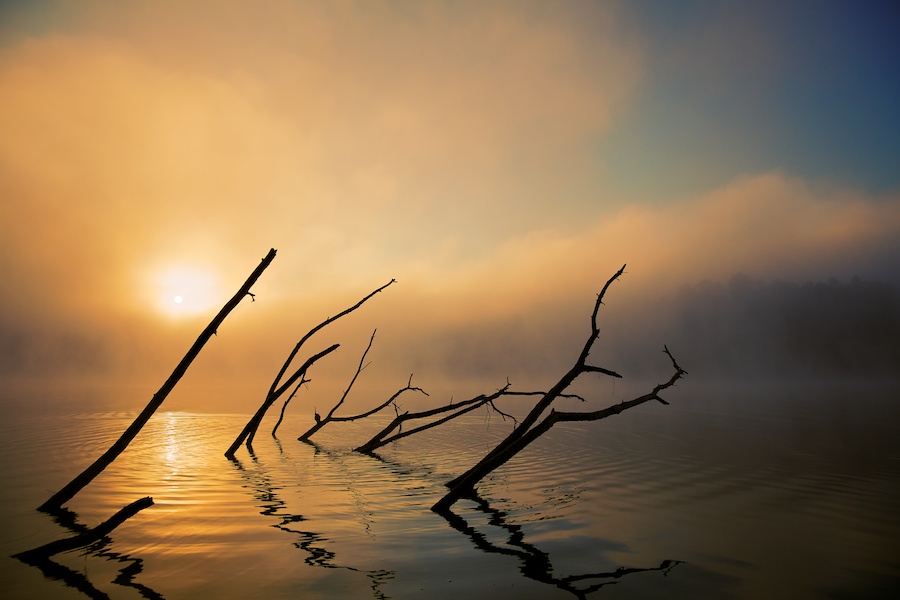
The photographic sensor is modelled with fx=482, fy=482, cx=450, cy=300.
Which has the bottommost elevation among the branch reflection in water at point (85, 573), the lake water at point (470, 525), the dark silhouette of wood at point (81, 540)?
the lake water at point (470, 525)

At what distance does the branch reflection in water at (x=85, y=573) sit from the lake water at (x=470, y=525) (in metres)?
0.04

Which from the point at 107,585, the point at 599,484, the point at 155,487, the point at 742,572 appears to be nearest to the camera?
the point at 107,585

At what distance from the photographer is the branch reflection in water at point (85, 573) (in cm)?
605

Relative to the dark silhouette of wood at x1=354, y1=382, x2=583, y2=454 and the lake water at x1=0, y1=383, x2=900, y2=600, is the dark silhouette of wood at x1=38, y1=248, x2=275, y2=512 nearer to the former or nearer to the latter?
the lake water at x1=0, y1=383, x2=900, y2=600

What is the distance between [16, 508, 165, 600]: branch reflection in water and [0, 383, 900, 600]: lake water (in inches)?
1.5

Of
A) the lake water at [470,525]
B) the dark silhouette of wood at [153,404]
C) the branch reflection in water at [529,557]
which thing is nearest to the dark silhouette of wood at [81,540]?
the lake water at [470,525]

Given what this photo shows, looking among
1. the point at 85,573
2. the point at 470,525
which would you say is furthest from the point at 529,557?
the point at 85,573

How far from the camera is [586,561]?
7.59 meters

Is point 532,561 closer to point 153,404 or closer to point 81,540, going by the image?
point 81,540

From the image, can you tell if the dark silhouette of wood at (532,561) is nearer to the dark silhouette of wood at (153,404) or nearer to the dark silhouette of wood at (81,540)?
the dark silhouette of wood at (81,540)

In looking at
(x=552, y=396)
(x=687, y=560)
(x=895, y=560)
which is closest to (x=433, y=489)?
Answer: (x=552, y=396)

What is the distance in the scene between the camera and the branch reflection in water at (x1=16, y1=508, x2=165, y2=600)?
6.05 meters

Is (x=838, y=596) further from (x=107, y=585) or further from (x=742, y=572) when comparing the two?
(x=107, y=585)

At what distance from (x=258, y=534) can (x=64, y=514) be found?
4.81 meters
